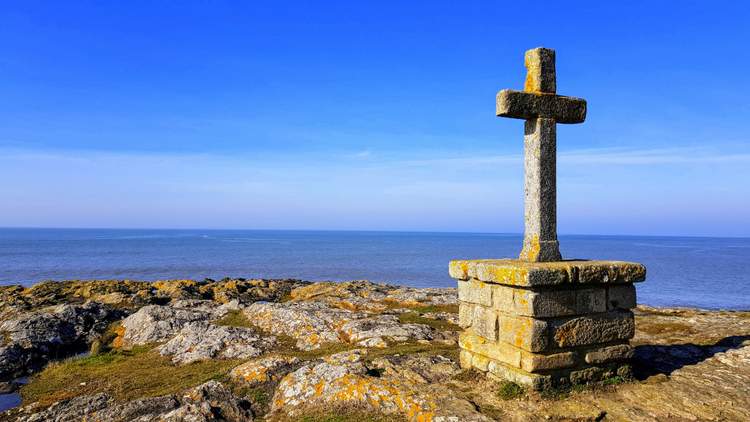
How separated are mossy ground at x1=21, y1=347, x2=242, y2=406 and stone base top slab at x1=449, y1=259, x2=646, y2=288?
5848 mm

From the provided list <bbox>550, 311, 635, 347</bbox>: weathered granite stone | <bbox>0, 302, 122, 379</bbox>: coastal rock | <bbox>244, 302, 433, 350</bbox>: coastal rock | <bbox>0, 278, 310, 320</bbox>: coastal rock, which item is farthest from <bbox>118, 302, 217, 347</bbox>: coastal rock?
<bbox>550, 311, 635, 347</bbox>: weathered granite stone

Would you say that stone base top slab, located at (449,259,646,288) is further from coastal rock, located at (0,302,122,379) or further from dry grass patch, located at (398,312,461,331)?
coastal rock, located at (0,302,122,379)

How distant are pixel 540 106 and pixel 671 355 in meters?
5.85

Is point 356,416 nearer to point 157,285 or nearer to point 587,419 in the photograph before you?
point 587,419

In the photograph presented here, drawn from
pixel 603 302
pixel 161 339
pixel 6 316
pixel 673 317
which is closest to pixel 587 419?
pixel 603 302

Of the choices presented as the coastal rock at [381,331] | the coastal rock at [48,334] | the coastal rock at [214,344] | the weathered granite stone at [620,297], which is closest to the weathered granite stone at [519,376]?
the weathered granite stone at [620,297]

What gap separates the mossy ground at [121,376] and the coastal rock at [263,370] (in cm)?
52

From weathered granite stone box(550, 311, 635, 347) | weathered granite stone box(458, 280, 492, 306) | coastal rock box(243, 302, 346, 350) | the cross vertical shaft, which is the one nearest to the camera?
weathered granite stone box(550, 311, 635, 347)

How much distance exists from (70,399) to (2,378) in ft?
15.0

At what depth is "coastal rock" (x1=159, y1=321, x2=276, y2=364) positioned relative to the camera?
1276 cm

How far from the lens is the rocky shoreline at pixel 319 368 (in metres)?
7.98

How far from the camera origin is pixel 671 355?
10273 millimetres

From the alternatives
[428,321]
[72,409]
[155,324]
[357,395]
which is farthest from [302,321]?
[357,395]

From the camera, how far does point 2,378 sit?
13.2 meters
